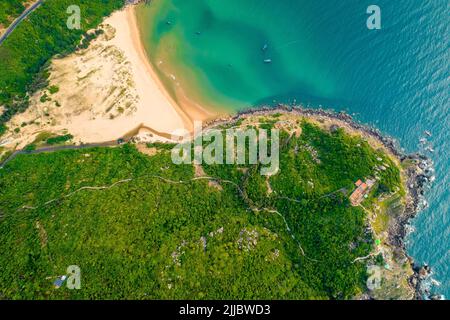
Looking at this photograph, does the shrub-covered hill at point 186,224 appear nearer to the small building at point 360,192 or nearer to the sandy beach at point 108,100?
the small building at point 360,192

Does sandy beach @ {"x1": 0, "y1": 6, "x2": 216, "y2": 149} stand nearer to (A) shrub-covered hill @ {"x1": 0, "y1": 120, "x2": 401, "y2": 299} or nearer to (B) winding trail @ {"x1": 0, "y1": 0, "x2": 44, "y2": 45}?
(A) shrub-covered hill @ {"x1": 0, "y1": 120, "x2": 401, "y2": 299}

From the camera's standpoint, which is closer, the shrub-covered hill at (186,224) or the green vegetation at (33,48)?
the shrub-covered hill at (186,224)

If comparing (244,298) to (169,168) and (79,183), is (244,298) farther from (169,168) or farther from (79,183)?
(79,183)

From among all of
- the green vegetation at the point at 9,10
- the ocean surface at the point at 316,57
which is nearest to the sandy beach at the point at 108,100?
the ocean surface at the point at 316,57

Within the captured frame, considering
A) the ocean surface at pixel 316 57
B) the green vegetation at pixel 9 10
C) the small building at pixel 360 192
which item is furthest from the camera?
the ocean surface at pixel 316 57

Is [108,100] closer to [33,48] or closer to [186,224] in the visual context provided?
[33,48]

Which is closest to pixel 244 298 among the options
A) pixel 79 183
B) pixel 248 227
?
pixel 248 227

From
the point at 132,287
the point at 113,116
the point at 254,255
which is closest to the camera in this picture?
the point at 132,287
